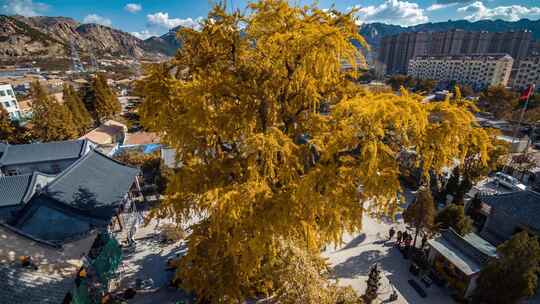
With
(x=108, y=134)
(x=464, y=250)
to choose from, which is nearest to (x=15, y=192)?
(x=108, y=134)

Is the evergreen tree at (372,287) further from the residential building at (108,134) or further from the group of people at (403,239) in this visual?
the residential building at (108,134)

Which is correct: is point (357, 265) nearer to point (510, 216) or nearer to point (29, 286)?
point (510, 216)

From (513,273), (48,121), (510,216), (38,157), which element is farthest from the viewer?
(48,121)

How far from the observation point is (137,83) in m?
7.20

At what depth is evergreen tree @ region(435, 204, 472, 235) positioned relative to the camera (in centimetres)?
1345

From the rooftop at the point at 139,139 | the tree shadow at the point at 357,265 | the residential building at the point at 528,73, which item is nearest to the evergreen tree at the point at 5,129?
the rooftop at the point at 139,139

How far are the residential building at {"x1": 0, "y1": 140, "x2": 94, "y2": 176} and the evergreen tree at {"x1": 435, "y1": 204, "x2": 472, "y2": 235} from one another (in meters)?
28.0

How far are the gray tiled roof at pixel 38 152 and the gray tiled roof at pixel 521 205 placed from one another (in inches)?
1244

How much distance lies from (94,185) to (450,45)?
12586 centimetres

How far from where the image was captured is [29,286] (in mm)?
8055

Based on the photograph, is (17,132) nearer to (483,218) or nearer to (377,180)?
(377,180)

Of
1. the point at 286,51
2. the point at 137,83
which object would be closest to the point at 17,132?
the point at 137,83

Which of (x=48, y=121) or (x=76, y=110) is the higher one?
(x=76, y=110)

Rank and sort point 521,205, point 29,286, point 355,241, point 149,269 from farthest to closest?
point 355,241, point 521,205, point 149,269, point 29,286
